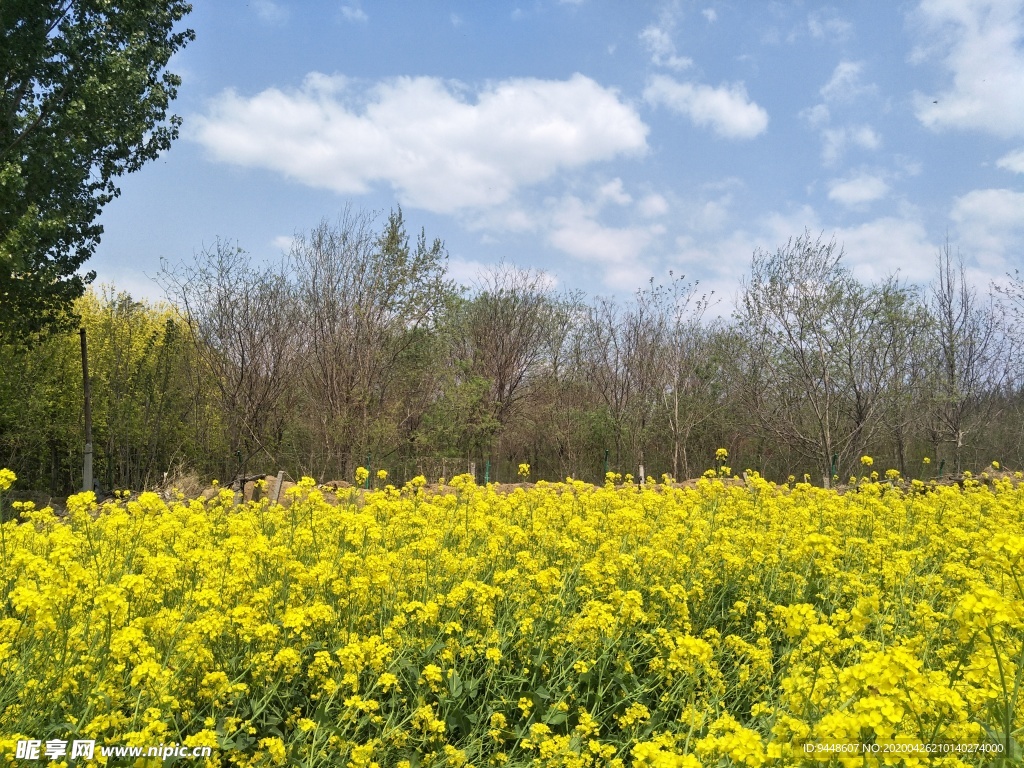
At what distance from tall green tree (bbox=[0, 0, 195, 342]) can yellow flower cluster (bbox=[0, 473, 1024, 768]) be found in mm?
8332

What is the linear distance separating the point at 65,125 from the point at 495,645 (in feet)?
42.0

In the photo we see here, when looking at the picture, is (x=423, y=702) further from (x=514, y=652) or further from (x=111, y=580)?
(x=111, y=580)

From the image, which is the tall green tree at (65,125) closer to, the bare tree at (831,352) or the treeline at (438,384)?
the treeline at (438,384)

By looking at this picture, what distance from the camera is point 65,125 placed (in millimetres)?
11523

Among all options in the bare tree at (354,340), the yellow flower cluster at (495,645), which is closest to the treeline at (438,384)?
the bare tree at (354,340)

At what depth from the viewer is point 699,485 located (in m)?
8.00

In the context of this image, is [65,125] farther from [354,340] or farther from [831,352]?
[831,352]

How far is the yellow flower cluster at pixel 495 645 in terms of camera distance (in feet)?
8.00

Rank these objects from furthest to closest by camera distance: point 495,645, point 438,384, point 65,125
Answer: point 438,384 → point 65,125 → point 495,645

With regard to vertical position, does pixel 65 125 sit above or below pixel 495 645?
above

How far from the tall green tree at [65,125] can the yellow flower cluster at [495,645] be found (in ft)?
27.3

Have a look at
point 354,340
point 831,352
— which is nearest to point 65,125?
point 354,340

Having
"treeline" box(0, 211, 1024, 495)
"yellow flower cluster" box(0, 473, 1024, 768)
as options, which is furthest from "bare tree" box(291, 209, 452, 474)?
"yellow flower cluster" box(0, 473, 1024, 768)

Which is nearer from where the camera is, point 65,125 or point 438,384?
point 65,125
